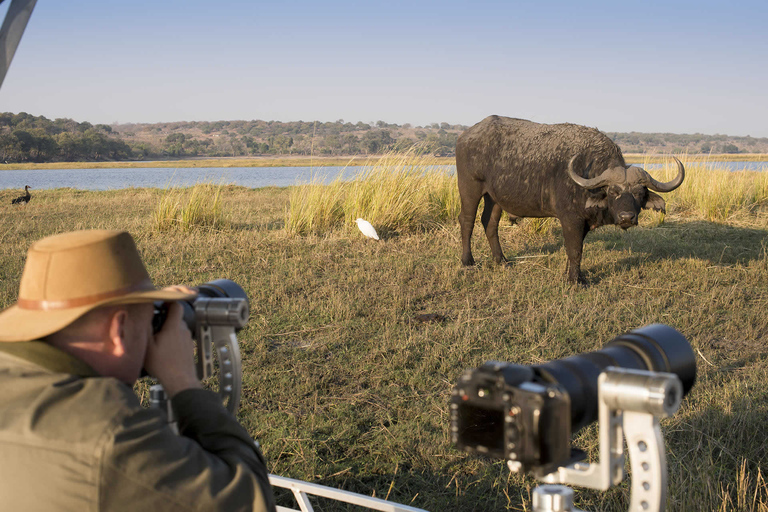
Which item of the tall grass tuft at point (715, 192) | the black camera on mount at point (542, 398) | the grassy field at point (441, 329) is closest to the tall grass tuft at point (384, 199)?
the grassy field at point (441, 329)

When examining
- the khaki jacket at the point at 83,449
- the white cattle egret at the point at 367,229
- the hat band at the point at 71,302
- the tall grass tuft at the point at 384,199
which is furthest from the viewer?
the tall grass tuft at the point at 384,199

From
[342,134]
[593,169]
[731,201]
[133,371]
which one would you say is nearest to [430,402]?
[133,371]

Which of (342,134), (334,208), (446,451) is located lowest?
(446,451)

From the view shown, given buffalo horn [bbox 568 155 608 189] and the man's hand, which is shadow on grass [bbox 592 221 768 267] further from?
the man's hand

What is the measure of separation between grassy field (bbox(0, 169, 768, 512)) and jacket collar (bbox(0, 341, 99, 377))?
1948mm

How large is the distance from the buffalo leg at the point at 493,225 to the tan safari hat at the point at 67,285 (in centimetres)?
722

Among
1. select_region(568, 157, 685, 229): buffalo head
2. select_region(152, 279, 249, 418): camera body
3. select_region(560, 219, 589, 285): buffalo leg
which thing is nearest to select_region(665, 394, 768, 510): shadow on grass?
select_region(152, 279, 249, 418): camera body

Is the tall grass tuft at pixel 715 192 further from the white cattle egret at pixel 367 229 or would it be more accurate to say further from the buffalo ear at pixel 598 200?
the white cattle egret at pixel 367 229

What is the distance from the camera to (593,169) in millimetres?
7230

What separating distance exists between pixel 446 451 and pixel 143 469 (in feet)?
7.98

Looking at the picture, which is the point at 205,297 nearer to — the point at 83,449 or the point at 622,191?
the point at 83,449

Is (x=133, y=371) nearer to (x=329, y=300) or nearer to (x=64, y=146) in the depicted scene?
(x=329, y=300)

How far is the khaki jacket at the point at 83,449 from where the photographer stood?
1.24 meters

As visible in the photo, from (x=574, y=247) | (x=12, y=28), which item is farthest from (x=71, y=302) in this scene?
(x=574, y=247)
